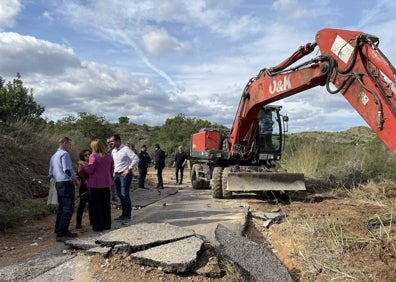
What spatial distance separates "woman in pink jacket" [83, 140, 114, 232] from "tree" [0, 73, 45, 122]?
463 inches

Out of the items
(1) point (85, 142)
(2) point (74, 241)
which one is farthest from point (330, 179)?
(1) point (85, 142)

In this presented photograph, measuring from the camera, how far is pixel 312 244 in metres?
7.11

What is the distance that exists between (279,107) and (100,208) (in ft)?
27.5

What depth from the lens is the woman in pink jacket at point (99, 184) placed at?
7902 millimetres

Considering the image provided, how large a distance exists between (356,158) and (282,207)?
6.47 meters

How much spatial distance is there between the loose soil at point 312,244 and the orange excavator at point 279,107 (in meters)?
1.66

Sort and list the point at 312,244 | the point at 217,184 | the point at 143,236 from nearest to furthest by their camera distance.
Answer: the point at 143,236
the point at 312,244
the point at 217,184

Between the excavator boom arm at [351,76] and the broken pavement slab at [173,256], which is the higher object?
the excavator boom arm at [351,76]

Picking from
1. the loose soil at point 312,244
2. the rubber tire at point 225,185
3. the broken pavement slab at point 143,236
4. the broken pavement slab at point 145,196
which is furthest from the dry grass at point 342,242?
the broken pavement slab at point 145,196

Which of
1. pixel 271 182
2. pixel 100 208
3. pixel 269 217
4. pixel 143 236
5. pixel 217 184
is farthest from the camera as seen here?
pixel 217 184

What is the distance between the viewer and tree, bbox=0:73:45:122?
1852cm

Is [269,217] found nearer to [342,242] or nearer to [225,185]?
[342,242]

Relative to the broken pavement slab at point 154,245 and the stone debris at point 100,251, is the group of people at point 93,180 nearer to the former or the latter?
the broken pavement slab at point 154,245


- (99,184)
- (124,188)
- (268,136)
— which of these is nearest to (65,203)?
(99,184)
